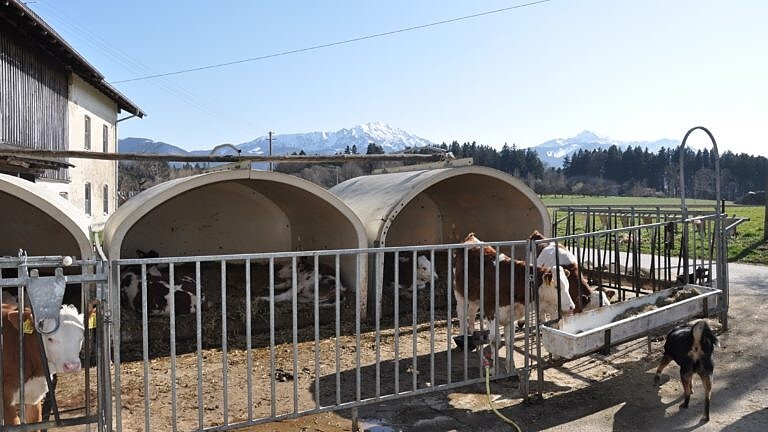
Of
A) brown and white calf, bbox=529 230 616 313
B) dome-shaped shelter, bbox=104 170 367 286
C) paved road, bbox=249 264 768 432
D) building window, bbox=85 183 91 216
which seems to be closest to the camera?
paved road, bbox=249 264 768 432

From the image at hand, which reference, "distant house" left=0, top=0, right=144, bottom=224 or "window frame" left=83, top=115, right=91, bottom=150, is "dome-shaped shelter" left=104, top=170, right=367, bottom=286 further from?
"window frame" left=83, top=115, right=91, bottom=150

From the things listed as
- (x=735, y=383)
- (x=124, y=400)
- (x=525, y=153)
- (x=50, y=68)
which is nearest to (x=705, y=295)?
(x=735, y=383)

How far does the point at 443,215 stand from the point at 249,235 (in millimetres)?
4611

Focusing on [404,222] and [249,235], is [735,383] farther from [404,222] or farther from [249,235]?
[249,235]

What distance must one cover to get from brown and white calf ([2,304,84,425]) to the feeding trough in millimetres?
3983

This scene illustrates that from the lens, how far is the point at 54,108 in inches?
799

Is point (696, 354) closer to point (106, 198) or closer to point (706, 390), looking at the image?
point (706, 390)

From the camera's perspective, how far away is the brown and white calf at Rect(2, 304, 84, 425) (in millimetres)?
3818

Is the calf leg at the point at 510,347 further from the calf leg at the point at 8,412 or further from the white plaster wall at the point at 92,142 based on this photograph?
the white plaster wall at the point at 92,142

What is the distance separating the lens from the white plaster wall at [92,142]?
2197cm

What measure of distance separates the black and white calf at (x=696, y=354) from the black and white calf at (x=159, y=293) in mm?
6482

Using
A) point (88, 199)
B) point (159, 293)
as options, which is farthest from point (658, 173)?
point (159, 293)

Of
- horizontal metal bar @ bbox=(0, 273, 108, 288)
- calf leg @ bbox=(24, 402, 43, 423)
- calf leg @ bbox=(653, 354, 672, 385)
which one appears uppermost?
horizontal metal bar @ bbox=(0, 273, 108, 288)

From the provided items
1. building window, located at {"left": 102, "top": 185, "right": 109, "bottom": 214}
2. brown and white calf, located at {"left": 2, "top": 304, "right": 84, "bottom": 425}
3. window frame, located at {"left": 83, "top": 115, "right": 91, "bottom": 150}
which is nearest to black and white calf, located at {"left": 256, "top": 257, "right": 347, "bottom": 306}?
brown and white calf, located at {"left": 2, "top": 304, "right": 84, "bottom": 425}
